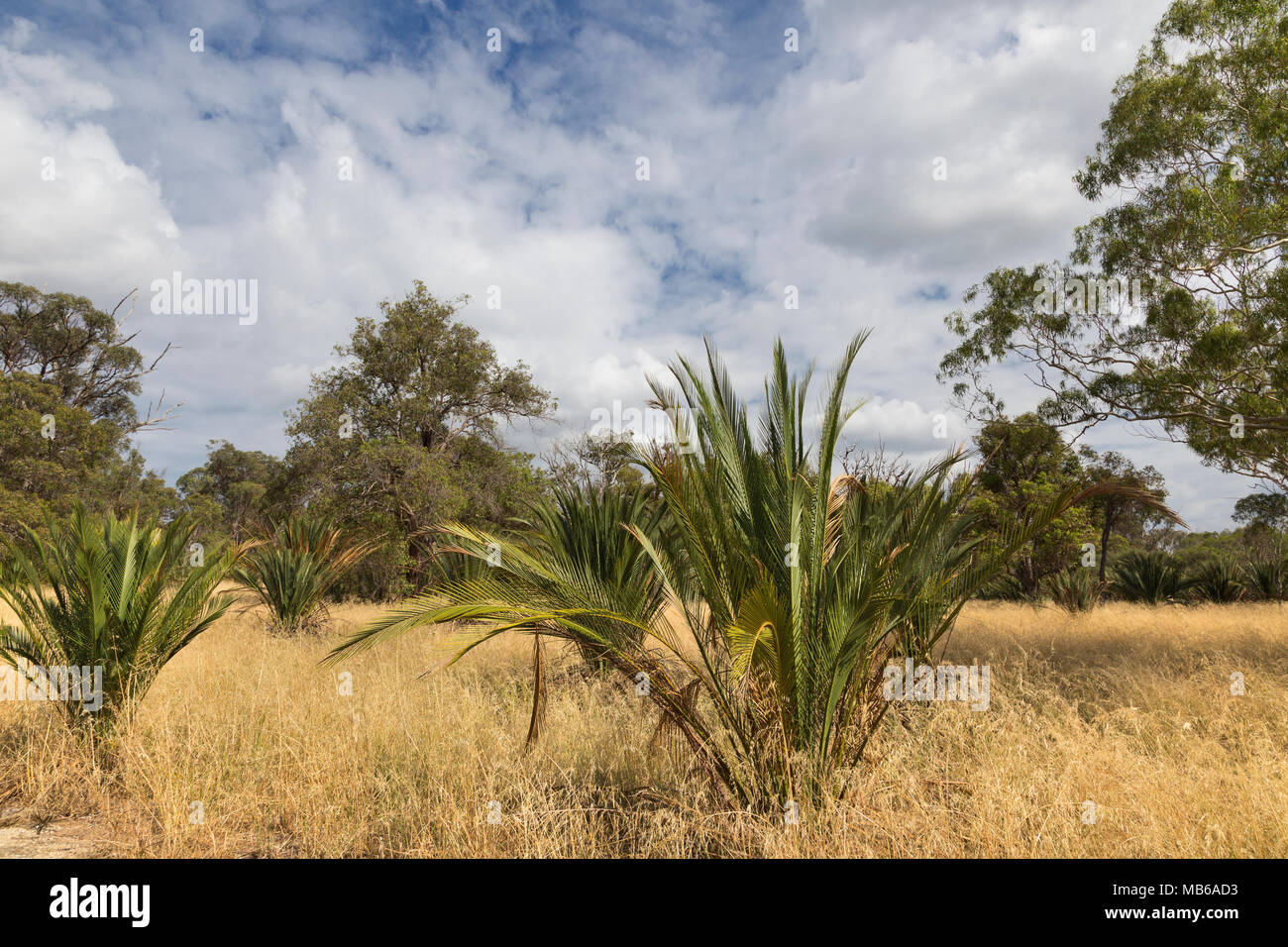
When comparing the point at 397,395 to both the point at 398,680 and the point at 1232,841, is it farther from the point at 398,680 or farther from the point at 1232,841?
the point at 1232,841

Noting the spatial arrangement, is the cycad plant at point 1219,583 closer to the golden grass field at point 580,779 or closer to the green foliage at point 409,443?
the golden grass field at point 580,779

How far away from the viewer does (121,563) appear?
5023 millimetres

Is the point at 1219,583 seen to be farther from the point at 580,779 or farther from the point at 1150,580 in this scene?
the point at 580,779

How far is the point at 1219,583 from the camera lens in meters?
17.6

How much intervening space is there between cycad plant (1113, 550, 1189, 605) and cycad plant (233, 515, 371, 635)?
1934cm

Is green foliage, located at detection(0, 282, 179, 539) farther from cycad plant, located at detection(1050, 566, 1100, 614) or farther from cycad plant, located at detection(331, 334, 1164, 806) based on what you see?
cycad plant, located at detection(1050, 566, 1100, 614)

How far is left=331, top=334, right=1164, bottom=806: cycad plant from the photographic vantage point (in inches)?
133

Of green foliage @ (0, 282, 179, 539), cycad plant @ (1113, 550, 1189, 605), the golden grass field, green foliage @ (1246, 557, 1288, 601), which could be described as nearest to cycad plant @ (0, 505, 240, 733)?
the golden grass field

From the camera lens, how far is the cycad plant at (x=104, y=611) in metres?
4.81

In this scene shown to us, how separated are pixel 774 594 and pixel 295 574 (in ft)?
35.0

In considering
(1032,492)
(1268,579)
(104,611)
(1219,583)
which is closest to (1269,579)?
(1268,579)

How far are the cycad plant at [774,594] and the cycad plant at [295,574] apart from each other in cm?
900

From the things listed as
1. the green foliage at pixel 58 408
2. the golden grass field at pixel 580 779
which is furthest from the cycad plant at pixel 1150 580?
the green foliage at pixel 58 408

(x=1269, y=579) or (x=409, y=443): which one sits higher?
(x=409, y=443)
